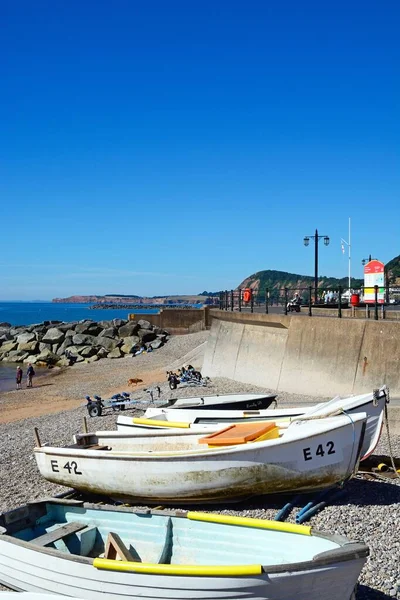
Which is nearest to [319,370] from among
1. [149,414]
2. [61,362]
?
[149,414]

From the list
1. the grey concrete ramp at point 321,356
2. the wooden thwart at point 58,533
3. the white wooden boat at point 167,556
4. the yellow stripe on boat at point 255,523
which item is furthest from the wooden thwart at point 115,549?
the grey concrete ramp at point 321,356

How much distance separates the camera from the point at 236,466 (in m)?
8.00

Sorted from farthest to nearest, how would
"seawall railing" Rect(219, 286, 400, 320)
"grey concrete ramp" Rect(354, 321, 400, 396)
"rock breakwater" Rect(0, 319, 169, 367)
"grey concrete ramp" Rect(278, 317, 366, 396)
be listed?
1. "rock breakwater" Rect(0, 319, 169, 367)
2. "seawall railing" Rect(219, 286, 400, 320)
3. "grey concrete ramp" Rect(278, 317, 366, 396)
4. "grey concrete ramp" Rect(354, 321, 400, 396)

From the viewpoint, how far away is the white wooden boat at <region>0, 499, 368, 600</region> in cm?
494

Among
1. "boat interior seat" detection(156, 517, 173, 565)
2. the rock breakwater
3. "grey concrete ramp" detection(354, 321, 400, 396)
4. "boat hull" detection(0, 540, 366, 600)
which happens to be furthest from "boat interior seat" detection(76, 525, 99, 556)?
the rock breakwater

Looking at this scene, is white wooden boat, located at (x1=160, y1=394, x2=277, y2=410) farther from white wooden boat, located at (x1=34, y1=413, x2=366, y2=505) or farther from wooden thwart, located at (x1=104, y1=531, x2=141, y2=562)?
wooden thwart, located at (x1=104, y1=531, x2=141, y2=562)

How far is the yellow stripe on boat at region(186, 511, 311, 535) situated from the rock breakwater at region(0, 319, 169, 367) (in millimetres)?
33696

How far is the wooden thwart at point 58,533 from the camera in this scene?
21.3 feet

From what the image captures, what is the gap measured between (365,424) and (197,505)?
8.39 ft

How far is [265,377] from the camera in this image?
1777cm

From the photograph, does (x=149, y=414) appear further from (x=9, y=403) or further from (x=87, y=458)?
(x=9, y=403)

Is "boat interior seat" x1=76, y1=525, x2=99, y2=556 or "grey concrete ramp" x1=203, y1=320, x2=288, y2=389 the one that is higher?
"grey concrete ramp" x1=203, y1=320, x2=288, y2=389

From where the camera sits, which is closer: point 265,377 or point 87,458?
point 87,458

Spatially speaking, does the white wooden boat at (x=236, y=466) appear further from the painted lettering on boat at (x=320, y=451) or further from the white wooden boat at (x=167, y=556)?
the white wooden boat at (x=167, y=556)
